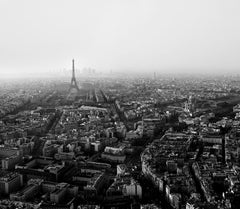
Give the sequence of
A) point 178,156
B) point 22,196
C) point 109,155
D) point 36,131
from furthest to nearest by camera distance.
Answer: point 36,131
point 109,155
point 178,156
point 22,196

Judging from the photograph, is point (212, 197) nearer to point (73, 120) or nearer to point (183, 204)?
point (183, 204)

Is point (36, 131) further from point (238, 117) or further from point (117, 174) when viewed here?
point (238, 117)

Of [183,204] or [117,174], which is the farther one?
[117,174]

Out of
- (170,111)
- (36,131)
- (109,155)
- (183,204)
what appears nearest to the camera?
(183,204)

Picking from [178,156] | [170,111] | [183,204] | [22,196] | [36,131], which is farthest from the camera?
[170,111]

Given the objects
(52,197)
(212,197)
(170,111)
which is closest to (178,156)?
(212,197)

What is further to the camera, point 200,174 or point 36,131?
point 36,131

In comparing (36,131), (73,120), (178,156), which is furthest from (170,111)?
(178,156)

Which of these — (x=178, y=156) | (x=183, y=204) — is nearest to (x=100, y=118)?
(x=178, y=156)

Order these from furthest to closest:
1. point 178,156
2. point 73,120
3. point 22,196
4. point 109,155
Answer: point 73,120, point 109,155, point 178,156, point 22,196
